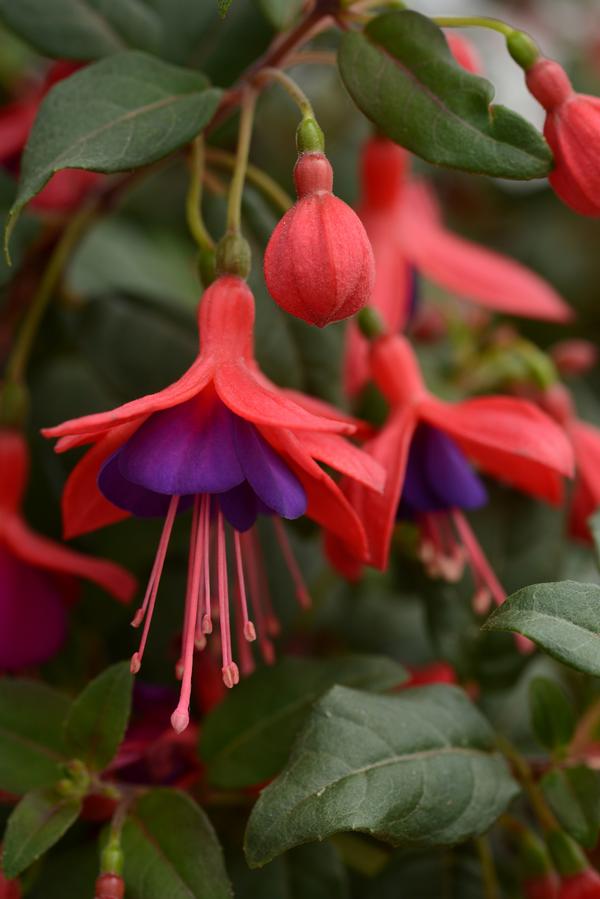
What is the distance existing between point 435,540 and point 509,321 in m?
0.76

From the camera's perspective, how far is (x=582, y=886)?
2.43 feet

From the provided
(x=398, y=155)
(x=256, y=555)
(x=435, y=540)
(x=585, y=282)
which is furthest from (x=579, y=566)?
(x=585, y=282)

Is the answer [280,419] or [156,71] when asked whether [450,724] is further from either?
[156,71]

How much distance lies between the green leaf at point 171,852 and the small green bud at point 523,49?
58 centimetres

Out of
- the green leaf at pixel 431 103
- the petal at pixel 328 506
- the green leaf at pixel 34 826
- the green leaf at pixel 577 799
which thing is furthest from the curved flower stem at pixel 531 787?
the green leaf at pixel 431 103

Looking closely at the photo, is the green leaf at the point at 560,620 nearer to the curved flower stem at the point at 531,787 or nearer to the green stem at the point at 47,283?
the curved flower stem at the point at 531,787

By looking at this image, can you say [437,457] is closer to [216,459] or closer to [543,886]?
[216,459]

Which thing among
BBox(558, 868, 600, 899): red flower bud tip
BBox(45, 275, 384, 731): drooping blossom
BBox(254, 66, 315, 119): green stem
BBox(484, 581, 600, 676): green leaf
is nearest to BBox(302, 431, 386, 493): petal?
BBox(45, 275, 384, 731): drooping blossom

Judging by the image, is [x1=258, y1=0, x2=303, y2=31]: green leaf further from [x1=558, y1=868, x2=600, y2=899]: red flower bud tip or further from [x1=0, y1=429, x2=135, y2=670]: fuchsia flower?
[x1=558, y1=868, x2=600, y2=899]: red flower bud tip

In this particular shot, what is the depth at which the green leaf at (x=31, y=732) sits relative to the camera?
75cm

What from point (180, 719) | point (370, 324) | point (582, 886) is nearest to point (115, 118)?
point (370, 324)

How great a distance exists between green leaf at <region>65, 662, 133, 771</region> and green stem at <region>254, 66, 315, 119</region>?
404 millimetres

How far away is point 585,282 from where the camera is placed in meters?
1.79

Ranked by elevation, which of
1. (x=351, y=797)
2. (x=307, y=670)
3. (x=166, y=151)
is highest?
(x=166, y=151)
